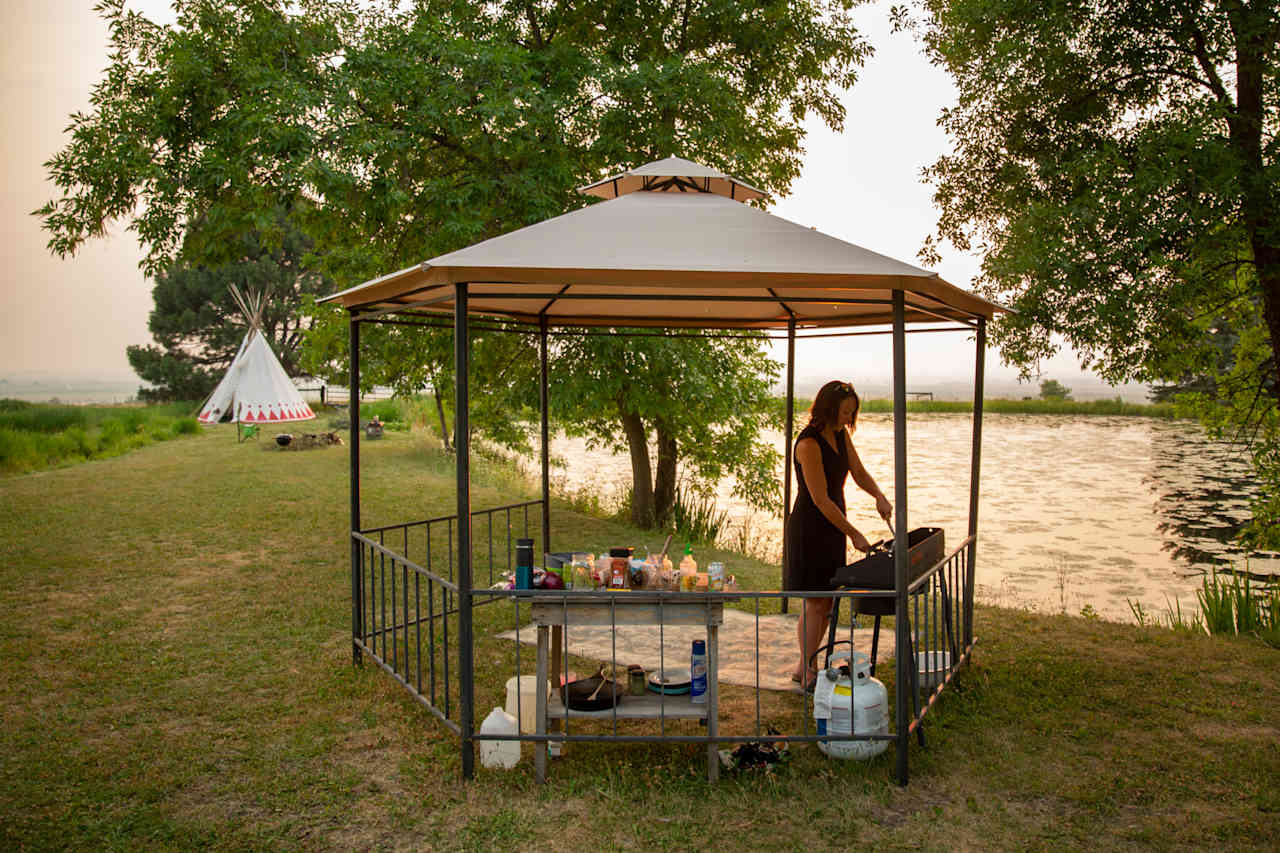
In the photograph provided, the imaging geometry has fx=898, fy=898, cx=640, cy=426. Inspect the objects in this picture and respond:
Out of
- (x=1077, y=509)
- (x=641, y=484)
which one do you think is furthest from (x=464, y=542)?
(x=1077, y=509)

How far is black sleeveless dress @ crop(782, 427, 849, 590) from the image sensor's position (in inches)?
204

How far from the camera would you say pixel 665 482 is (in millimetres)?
14078

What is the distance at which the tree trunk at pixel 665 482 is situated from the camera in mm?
13906

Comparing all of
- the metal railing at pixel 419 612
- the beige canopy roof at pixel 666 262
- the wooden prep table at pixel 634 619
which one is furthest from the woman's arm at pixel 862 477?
the metal railing at pixel 419 612

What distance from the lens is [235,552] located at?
35.2 ft

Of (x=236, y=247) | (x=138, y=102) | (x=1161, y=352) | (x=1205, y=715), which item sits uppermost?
(x=138, y=102)

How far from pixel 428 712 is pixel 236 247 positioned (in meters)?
6.94

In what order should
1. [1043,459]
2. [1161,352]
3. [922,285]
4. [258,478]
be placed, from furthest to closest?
[1043,459] < [258,478] < [1161,352] < [922,285]

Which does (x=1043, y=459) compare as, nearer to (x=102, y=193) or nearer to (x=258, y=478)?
(x=258, y=478)

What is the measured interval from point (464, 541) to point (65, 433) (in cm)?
2049

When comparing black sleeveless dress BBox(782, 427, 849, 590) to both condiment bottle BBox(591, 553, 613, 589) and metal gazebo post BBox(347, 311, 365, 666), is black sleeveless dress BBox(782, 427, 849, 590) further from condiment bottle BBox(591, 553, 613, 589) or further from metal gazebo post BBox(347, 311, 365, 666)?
metal gazebo post BBox(347, 311, 365, 666)

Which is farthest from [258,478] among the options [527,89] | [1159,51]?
[1159,51]

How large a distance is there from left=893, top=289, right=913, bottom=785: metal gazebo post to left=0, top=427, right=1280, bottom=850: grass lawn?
0.96 feet

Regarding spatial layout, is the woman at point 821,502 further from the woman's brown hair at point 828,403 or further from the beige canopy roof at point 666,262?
the beige canopy roof at point 666,262
